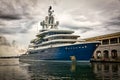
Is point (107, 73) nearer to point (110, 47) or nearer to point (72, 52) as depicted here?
point (72, 52)

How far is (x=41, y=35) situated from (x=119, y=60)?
1347 cm

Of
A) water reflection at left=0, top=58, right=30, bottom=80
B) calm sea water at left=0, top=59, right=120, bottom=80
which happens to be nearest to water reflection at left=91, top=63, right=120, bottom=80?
calm sea water at left=0, top=59, right=120, bottom=80

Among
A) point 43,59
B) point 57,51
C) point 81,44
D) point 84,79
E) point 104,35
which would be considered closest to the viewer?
point 84,79

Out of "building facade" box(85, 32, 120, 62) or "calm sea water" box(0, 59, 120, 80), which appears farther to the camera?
"building facade" box(85, 32, 120, 62)

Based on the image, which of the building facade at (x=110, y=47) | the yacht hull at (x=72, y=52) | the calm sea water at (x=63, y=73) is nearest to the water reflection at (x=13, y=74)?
the calm sea water at (x=63, y=73)

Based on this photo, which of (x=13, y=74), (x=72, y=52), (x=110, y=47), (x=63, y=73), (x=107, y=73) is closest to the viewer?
(x=107, y=73)

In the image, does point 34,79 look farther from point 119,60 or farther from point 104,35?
point 104,35

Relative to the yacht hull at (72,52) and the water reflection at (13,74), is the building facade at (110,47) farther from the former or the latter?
the water reflection at (13,74)

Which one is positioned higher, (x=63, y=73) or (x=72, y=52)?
(x=72, y=52)

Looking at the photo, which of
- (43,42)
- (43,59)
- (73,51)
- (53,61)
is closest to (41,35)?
(43,42)

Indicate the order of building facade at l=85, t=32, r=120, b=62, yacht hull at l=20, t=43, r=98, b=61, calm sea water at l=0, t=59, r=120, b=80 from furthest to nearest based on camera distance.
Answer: building facade at l=85, t=32, r=120, b=62
yacht hull at l=20, t=43, r=98, b=61
calm sea water at l=0, t=59, r=120, b=80

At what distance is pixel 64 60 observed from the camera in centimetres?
2744

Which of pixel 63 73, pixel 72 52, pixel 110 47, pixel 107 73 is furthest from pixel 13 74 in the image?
pixel 110 47

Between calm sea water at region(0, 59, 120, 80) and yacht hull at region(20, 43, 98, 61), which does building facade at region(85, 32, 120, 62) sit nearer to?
yacht hull at region(20, 43, 98, 61)
